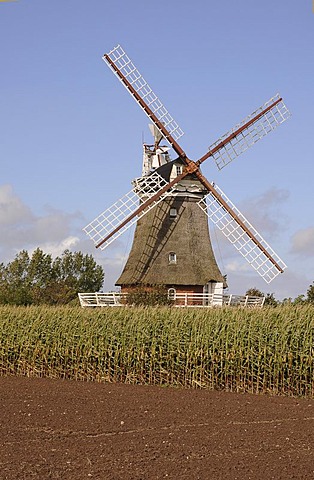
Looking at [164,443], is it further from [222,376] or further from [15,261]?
[15,261]

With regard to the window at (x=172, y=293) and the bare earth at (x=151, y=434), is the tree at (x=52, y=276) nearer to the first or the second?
the window at (x=172, y=293)

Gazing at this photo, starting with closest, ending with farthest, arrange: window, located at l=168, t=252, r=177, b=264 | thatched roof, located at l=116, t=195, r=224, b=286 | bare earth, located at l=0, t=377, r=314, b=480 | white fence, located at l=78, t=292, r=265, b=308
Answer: bare earth, located at l=0, t=377, r=314, b=480, white fence, located at l=78, t=292, r=265, b=308, thatched roof, located at l=116, t=195, r=224, b=286, window, located at l=168, t=252, r=177, b=264

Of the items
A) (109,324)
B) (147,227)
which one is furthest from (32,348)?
(147,227)

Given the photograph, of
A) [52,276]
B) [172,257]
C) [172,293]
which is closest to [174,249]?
[172,257]

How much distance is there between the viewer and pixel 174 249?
3173cm

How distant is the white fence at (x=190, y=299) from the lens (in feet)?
94.9

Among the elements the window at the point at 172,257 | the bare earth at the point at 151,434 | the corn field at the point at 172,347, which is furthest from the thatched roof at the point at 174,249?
the bare earth at the point at 151,434

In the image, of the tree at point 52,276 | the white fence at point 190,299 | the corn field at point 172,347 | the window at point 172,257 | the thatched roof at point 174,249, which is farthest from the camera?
the tree at point 52,276

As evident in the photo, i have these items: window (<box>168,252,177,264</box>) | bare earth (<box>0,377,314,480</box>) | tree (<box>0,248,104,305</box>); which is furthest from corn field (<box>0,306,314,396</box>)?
tree (<box>0,248,104,305</box>)

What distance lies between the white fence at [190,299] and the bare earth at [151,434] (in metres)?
11.2

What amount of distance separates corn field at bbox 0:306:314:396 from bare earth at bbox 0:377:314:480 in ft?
3.44

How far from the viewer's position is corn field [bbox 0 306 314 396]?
18.3 metres

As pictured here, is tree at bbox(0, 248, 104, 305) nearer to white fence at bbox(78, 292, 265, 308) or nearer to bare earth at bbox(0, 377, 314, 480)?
white fence at bbox(78, 292, 265, 308)

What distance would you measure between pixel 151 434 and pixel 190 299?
60.4 feet
